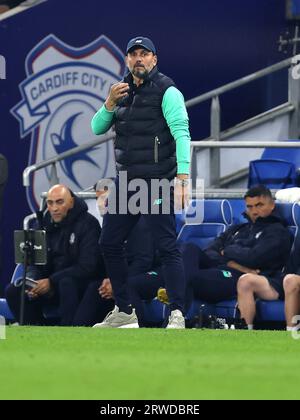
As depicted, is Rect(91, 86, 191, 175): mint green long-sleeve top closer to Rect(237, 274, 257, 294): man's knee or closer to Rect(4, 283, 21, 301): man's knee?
Rect(237, 274, 257, 294): man's knee

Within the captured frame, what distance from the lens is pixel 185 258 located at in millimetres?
13188

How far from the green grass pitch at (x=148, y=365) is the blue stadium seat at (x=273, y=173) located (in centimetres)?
434

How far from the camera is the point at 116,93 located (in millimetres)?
11227

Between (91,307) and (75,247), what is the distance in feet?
2.28

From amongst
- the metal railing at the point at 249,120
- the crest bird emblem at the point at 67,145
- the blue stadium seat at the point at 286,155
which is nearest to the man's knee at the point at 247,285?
the blue stadium seat at the point at 286,155

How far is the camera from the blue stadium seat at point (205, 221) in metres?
14.0

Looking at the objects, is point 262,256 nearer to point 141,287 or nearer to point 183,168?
point 141,287

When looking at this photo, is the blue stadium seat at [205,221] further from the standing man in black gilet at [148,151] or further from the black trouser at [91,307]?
the standing man in black gilet at [148,151]

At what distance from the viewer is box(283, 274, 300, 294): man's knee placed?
1243cm

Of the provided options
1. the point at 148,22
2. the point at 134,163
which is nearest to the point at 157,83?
the point at 134,163

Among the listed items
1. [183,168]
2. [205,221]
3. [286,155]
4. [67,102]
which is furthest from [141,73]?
[67,102]

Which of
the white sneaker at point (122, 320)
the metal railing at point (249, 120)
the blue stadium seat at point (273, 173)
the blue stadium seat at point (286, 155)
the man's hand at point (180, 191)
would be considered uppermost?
the metal railing at point (249, 120)

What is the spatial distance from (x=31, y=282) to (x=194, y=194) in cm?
184

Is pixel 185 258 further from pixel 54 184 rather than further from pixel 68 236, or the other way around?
pixel 54 184
